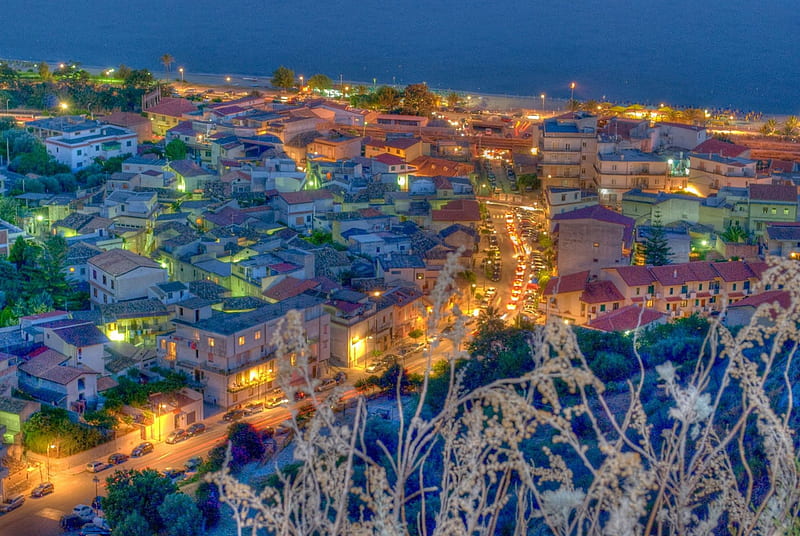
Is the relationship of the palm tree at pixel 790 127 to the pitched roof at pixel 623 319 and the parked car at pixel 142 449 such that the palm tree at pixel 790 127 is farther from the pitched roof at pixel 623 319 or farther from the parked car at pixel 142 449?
A: the parked car at pixel 142 449

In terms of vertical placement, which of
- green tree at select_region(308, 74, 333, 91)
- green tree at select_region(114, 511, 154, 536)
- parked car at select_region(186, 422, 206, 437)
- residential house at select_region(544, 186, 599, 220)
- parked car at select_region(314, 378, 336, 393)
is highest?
green tree at select_region(308, 74, 333, 91)

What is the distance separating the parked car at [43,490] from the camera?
7859mm

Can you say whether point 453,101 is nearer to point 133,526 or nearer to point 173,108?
point 173,108

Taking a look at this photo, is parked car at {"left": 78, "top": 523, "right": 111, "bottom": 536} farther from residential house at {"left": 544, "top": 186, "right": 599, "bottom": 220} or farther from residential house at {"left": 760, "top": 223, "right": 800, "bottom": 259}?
residential house at {"left": 544, "top": 186, "right": 599, "bottom": 220}

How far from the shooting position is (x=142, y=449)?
28.0ft

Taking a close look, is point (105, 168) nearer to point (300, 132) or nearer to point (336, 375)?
point (300, 132)

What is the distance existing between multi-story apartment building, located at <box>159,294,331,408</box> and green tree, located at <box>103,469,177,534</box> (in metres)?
1.90

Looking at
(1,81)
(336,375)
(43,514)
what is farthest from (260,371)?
(1,81)

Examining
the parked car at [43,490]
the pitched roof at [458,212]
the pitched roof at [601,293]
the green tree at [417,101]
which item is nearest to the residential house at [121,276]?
the parked car at [43,490]

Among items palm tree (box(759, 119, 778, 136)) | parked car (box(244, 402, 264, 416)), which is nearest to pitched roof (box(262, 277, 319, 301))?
parked car (box(244, 402, 264, 416))

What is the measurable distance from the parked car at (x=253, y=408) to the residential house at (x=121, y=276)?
2.15 meters

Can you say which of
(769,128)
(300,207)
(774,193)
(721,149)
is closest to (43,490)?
(300,207)

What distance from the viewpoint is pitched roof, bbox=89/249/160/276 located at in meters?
11.0

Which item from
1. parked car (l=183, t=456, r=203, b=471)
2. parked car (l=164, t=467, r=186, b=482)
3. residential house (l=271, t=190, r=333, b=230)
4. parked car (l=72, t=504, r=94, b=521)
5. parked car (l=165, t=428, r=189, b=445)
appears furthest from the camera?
residential house (l=271, t=190, r=333, b=230)
